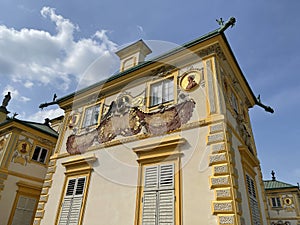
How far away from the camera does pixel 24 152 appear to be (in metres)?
14.9

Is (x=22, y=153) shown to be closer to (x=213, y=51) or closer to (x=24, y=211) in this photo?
(x=24, y=211)

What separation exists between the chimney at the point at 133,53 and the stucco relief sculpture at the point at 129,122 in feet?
12.6

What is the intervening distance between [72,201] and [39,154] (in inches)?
313

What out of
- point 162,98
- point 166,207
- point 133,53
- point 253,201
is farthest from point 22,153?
point 253,201

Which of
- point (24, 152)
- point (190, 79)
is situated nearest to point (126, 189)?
point (190, 79)

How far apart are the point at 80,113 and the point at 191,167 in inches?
276

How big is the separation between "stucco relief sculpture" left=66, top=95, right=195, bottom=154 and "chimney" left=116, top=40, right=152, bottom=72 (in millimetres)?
3829

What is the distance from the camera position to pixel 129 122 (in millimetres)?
9617

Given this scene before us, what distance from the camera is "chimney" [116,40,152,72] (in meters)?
13.8

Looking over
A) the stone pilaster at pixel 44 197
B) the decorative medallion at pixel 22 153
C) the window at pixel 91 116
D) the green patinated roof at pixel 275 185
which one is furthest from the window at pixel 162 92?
the green patinated roof at pixel 275 185

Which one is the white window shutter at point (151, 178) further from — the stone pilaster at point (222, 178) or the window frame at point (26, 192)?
the window frame at point (26, 192)

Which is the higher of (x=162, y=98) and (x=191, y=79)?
(x=191, y=79)

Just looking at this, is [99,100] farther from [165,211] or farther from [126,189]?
[165,211]

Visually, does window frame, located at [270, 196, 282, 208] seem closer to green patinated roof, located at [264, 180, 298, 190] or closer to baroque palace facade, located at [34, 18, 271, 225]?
green patinated roof, located at [264, 180, 298, 190]
